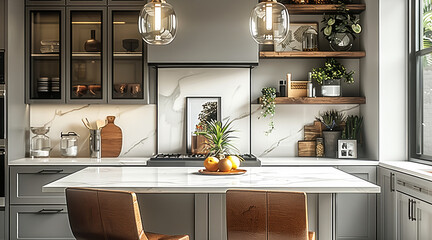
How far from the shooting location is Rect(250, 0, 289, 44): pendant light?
117 inches

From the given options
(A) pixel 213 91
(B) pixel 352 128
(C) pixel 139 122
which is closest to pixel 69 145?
(C) pixel 139 122

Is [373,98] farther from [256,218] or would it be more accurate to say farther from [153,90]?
[256,218]

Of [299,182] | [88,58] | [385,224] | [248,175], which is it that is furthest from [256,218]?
[88,58]

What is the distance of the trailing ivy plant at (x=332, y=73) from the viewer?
5141 mm

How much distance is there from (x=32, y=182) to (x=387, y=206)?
3.12m

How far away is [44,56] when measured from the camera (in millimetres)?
5137

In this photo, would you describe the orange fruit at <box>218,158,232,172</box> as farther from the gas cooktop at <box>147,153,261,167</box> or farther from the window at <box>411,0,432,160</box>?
the window at <box>411,0,432,160</box>

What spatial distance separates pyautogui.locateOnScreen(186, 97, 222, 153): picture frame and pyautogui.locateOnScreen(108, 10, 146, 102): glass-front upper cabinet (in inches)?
19.9

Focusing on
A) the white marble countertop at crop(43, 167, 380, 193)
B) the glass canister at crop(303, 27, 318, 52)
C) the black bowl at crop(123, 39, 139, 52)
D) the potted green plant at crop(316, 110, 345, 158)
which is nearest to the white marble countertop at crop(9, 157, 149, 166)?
the black bowl at crop(123, 39, 139, 52)

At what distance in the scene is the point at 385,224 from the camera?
15.1 ft

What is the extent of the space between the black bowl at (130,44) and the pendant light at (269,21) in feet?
7.64

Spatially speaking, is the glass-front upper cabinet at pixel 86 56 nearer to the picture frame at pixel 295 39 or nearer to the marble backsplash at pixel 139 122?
the marble backsplash at pixel 139 122

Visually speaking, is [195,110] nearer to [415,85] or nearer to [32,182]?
[32,182]

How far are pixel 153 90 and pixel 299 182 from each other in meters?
2.73
